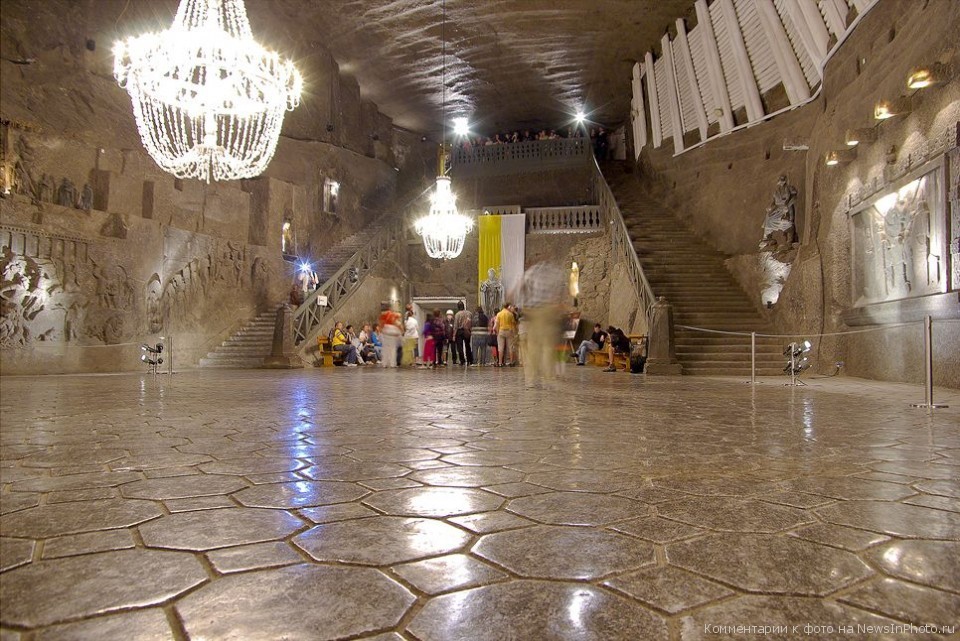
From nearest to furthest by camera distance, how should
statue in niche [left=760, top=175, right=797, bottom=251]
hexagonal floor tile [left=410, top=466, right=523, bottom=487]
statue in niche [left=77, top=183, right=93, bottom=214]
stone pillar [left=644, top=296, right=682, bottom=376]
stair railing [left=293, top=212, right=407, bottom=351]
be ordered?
hexagonal floor tile [left=410, top=466, right=523, bottom=487] → stone pillar [left=644, top=296, right=682, bottom=376] → statue in niche [left=77, top=183, right=93, bottom=214] → statue in niche [left=760, top=175, right=797, bottom=251] → stair railing [left=293, top=212, right=407, bottom=351]

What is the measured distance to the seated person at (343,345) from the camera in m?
14.4

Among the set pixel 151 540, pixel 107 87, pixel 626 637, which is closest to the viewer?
pixel 626 637

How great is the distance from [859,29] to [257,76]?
9.86 meters

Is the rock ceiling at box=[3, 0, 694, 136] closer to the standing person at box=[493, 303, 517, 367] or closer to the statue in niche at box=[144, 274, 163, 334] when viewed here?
the statue in niche at box=[144, 274, 163, 334]

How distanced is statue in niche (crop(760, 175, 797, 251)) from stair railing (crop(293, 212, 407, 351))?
11038mm

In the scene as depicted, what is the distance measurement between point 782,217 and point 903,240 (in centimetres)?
502

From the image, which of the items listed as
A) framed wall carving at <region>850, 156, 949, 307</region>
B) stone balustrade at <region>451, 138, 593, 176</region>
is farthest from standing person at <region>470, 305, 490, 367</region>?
stone balustrade at <region>451, 138, 593, 176</region>

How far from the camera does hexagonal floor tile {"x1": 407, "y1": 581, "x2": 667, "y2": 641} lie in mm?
1156

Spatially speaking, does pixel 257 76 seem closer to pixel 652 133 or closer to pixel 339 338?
pixel 339 338

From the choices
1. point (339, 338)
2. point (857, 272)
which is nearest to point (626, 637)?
point (857, 272)

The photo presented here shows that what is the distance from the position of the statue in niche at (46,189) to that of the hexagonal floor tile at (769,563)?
46.0ft

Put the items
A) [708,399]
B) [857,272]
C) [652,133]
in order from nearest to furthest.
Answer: [708,399] < [857,272] < [652,133]

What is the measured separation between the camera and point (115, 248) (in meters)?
12.7

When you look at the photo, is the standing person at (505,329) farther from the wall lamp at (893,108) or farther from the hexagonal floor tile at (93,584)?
the hexagonal floor tile at (93,584)
